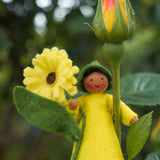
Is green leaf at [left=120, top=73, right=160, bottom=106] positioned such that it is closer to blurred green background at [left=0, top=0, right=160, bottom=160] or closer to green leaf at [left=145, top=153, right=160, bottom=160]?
green leaf at [left=145, top=153, right=160, bottom=160]

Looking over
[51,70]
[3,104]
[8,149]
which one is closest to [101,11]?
[51,70]

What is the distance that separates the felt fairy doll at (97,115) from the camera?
0.38 meters

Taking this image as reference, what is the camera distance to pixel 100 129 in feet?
1.27

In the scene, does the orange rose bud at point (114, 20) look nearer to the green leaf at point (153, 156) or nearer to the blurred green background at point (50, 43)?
the green leaf at point (153, 156)

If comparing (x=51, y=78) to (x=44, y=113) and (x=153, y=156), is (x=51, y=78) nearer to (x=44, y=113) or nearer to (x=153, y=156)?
(x=44, y=113)

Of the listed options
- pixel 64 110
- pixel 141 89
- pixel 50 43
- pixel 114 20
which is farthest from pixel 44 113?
pixel 50 43

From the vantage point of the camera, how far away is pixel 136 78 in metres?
0.61

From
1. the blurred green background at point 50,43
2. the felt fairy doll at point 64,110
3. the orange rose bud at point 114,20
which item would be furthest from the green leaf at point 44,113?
the blurred green background at point 50,43

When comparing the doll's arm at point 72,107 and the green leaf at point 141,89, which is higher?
the green leaf at point 141,89

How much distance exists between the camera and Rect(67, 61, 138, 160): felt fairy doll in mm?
376

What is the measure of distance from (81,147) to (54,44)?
0.83 meters

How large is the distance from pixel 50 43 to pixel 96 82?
0.80 metres

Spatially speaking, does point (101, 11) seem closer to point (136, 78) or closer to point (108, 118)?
point (108, 118)

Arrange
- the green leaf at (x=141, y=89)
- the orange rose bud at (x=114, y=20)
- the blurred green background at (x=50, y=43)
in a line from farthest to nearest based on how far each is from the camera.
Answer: the blurred green background at (x=50, y=43) < the green leaf at (x=141, y=89) < the orange rose bud at (x=114, y=20)
